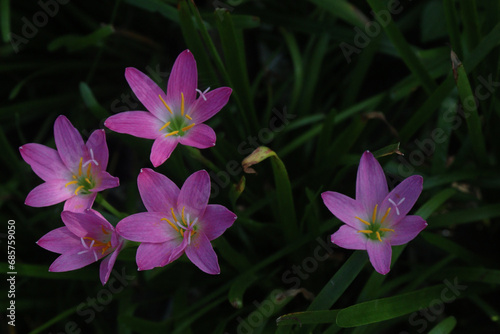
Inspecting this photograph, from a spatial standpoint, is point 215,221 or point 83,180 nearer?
point 215,221

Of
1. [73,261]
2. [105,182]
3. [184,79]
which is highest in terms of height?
[184,79]

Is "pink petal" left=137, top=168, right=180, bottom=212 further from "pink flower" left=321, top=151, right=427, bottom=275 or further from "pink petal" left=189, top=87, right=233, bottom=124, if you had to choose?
"pink flower" left=321, top=151, right=427, bottom=275

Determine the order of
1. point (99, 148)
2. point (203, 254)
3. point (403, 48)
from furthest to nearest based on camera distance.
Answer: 1. point (403, 48)
2. point (99, 148)
3. point (203, 254)

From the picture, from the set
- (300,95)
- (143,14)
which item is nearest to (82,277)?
(300,95)

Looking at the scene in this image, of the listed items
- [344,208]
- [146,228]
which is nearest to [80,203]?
[146,228]

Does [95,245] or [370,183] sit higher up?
[95,245]

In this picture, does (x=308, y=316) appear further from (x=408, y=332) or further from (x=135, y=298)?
(x=135, y=298)

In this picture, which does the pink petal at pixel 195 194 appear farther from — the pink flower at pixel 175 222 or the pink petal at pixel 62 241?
the pink petal at pixel 62 241

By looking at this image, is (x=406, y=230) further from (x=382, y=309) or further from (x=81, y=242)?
(x=81, y=242)
